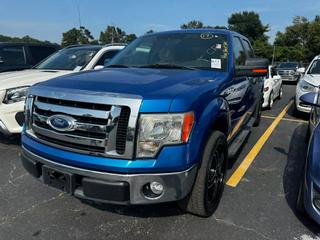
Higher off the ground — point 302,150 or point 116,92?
point 116,92

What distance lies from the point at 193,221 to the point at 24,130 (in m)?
1.91

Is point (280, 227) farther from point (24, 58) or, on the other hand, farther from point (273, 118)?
point (24, 58)

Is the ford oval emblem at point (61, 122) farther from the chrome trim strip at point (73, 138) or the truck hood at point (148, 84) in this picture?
the truck hood at point (148, 84)

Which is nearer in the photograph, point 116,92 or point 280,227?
point 116,92

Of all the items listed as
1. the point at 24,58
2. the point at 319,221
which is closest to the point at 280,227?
the point at 319,221

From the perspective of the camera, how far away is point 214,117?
9.16ft

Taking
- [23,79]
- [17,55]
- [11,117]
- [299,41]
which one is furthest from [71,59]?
[299,41]

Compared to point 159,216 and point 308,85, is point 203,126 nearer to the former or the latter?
point 159,216

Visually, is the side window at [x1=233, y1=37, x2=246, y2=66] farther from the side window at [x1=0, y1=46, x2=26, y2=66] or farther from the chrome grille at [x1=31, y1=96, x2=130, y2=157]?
the side window at [x1=0, y1=46, x2=26, y2=66]

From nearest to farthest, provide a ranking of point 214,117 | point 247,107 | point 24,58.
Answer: point 214,117 → point 247,107 → point 24,58

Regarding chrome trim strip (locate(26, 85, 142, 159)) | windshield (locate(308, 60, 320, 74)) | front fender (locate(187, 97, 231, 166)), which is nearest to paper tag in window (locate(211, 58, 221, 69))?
front fender (locate(187, 97, 231, 166))

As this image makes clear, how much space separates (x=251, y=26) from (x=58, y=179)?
92327mm

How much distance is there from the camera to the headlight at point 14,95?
183 inches

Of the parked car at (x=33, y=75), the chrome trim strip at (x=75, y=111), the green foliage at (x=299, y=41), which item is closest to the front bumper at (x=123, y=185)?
the chrome trim strip at (x=75, y=111)
